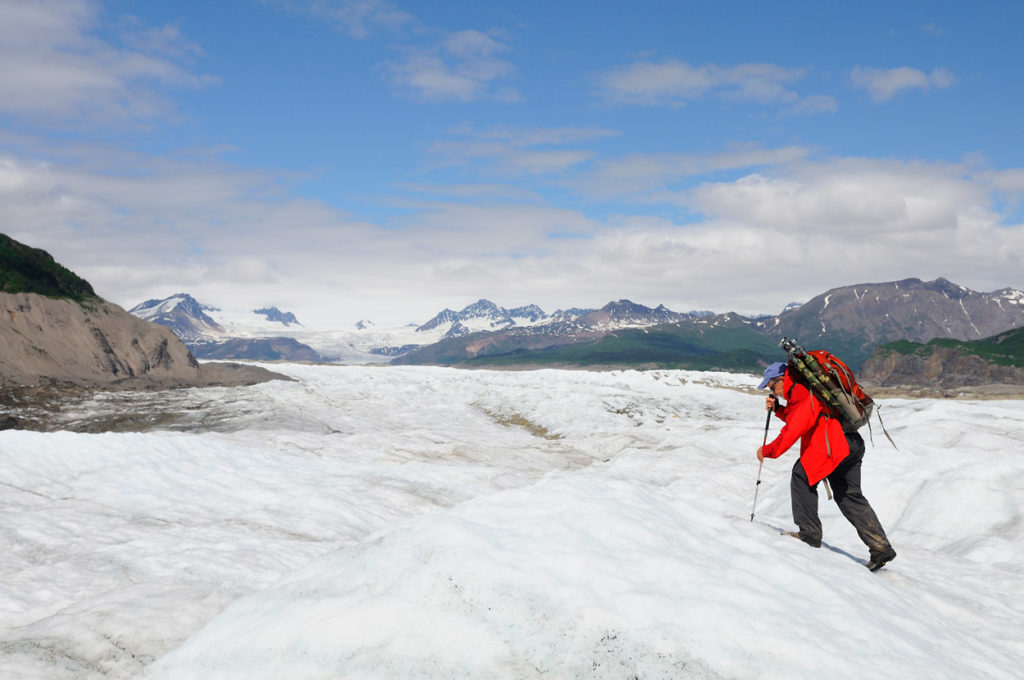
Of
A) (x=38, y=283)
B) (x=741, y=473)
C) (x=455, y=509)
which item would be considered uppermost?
(x=38, y=283)

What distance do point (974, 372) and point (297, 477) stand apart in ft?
751

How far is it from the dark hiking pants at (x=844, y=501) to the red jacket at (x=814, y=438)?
161 mm

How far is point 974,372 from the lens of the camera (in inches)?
7569

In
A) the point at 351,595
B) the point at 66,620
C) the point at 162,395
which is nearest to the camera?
the point at 351,595

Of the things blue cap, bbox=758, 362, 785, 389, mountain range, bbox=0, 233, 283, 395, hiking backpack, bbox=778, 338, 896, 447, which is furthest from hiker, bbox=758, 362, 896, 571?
mountain range, bbox=0, 233, 283, 395

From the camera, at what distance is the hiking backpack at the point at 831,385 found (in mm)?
8891

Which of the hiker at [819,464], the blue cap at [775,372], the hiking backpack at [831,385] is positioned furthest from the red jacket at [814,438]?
the blue cap at [775,372]

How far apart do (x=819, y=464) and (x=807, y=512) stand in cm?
72

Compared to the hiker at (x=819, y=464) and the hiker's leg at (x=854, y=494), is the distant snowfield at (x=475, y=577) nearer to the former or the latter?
the hiker at (x=819, y=464)

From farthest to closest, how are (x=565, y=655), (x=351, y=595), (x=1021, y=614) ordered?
(x=1021, y=614) → (x=351, y=595) → (x=565, y=655)

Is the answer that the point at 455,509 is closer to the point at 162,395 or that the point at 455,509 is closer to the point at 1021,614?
the point at 1021,614

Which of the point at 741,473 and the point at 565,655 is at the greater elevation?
the point at 565,655

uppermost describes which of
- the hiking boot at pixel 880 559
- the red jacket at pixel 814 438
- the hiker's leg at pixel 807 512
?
the red jacket at pixel 814 438

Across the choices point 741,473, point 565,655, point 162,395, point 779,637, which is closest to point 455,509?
point 565,655
